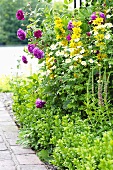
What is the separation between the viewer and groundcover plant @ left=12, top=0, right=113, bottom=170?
2666 millimetres

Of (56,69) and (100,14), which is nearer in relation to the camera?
(100,14)

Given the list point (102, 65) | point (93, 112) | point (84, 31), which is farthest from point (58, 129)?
point (84, 31)

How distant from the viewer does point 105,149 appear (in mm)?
2193

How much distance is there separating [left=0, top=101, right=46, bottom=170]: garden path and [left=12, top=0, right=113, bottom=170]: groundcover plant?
7cm

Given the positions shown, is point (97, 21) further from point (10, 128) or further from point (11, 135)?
point (10, 128)

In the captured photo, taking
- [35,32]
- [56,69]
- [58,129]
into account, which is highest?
[35,32]

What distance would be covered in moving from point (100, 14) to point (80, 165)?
1211 mm

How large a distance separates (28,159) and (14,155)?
0.43ft

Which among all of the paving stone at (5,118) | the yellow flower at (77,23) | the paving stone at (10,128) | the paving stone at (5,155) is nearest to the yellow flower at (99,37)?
the yellow flower at (77,23)

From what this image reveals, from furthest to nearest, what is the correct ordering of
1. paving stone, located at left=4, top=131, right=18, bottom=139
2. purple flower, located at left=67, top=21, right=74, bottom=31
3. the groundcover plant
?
paving stone, located at left=4, top=131, right=18, bottom=139 < purple flower, located at left=67, top=21, right=74, bottom=31 < the groundcover plant

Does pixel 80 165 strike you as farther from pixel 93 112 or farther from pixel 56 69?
pixel 56 69

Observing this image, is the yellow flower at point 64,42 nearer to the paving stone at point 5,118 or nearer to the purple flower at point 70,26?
the purple flower at point 70,26

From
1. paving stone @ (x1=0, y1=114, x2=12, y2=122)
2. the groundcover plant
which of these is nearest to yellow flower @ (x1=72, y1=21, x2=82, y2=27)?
the groundcover plant

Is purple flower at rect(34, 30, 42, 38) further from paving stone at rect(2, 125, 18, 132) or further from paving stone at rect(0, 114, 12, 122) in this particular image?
paving stone at rect(0, 114, 12, 122)
